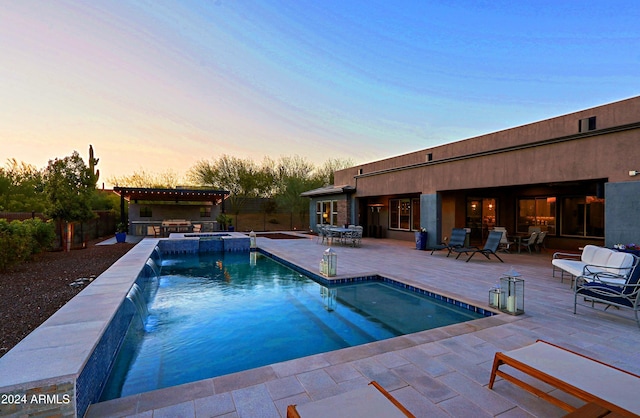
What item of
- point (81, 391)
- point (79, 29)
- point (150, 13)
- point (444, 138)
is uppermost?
point (150, 13)

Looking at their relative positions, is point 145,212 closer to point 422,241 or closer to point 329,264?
point 329,264

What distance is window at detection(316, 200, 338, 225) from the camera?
1830 centimetres

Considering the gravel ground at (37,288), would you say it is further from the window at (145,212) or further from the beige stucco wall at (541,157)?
the beige stucco wall at (541,157)

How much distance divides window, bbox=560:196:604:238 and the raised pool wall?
550 inches

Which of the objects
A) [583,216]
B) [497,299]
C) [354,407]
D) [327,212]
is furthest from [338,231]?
[354,407]

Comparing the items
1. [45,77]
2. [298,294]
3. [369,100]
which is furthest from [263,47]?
[298,294]

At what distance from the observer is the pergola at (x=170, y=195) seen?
16.1m

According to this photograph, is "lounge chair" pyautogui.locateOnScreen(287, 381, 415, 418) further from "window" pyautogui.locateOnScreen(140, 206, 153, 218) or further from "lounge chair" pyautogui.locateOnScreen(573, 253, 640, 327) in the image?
"window" pyautogui.locateOnScreen(140, 206, 153, 218)

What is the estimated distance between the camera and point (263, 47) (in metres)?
11.8

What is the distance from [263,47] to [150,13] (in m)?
3.85

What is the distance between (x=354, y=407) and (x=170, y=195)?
18.7 m

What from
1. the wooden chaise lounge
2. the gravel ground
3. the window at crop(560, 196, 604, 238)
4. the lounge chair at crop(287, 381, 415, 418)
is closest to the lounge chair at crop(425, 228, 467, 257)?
the window at crop(560, 196, 604, 238)

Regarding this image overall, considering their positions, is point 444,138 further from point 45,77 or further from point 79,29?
point 45,77

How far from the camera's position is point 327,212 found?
19.1 metres
